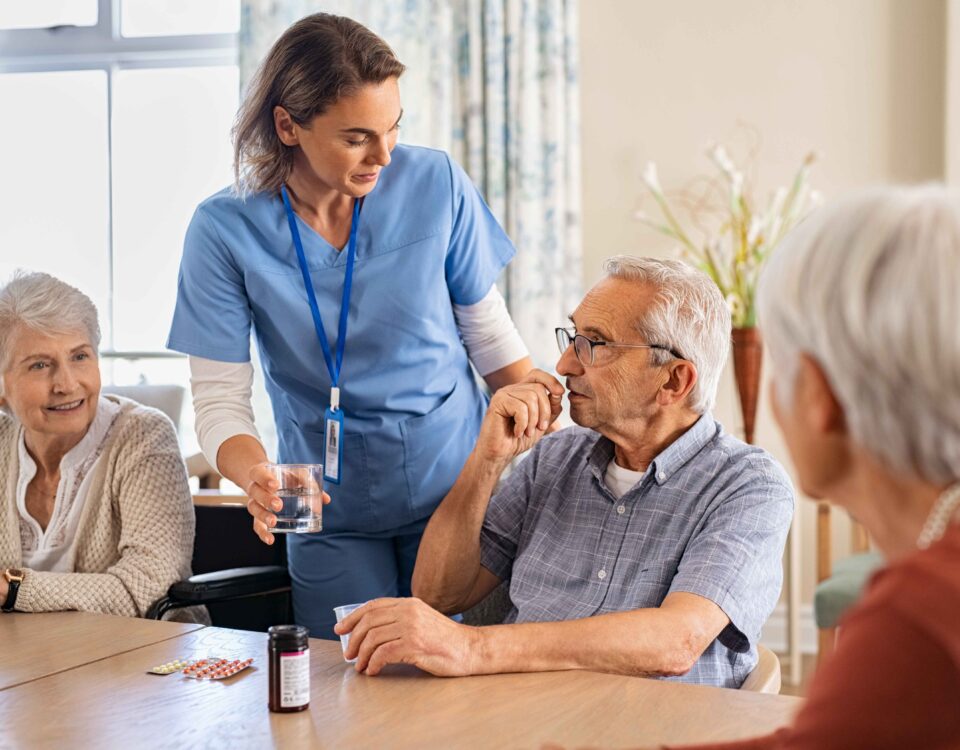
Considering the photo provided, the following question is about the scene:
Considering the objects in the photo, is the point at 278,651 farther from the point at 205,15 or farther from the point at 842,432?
the point at 205,15

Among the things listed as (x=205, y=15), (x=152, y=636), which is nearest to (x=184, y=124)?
(x=205, y=15)

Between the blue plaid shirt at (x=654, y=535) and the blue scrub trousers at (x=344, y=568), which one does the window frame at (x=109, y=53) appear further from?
the blue plaid shirt at (x=654, y=535)

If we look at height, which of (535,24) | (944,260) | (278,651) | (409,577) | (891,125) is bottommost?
(409,577)

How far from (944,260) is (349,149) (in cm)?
129

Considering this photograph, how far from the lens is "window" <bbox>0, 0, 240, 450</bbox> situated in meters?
4.88

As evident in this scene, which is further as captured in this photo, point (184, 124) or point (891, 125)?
point (184, 124)

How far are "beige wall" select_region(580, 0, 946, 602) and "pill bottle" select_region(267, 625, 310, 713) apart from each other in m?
2.98

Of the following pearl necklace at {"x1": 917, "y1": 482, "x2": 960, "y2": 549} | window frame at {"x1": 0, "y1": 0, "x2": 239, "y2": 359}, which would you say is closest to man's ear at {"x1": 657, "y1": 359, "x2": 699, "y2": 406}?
pearl necklace at {"x1": 917, "y1": 482, "x2": 960, "y2": 549}

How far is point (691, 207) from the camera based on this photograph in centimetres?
412

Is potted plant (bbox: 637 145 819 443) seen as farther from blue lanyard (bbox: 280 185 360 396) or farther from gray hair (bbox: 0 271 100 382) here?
gray hair (bbox: 0 271 100 382)

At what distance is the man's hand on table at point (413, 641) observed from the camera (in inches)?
58.2

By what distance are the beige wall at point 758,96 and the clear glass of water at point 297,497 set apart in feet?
8.55

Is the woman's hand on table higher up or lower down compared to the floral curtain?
lower down

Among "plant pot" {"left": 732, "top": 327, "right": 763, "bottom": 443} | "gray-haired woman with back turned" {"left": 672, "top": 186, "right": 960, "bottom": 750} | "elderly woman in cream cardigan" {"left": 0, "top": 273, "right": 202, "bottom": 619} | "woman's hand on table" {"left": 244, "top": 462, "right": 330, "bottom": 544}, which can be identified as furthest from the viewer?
"plant pot" {"left": 732, "top": 327, "right": 763, "bottom": 443}
